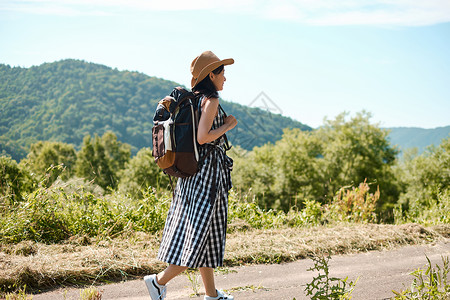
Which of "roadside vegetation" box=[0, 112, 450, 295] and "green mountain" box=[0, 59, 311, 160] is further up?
"green mountain" box=[0, 59, 311, 160]

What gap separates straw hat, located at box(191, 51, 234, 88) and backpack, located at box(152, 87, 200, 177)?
0.56ft

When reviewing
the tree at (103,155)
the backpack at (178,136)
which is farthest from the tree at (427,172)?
the backpack at (178,136)

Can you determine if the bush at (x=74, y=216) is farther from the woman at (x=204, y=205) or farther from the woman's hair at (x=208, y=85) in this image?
the woman's hair at (x=208, y=85)

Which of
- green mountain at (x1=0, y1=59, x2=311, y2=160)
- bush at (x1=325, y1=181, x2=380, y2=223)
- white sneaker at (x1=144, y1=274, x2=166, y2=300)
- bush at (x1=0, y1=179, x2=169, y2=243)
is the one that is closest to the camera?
white sneaker at (x1=144, y1=274, x2=166, y2=300)

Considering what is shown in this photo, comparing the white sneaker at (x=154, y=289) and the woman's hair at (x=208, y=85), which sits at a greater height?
the woman's hair at (x=208, y=85)

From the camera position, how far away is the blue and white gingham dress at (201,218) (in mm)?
2775

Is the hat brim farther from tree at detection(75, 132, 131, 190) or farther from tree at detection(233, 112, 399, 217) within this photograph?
tree at detection(75, 132, 131, 190)

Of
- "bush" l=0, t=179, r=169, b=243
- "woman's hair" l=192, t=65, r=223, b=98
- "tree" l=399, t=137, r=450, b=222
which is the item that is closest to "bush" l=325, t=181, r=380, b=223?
"bush" l=0, t=179, r=169, b=243

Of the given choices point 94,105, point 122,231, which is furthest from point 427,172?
point 94,105

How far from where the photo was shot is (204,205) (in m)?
2.81

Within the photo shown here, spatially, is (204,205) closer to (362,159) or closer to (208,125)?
(208,125)

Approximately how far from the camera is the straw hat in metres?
2.84

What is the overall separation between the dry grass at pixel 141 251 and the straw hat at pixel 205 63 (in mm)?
2031

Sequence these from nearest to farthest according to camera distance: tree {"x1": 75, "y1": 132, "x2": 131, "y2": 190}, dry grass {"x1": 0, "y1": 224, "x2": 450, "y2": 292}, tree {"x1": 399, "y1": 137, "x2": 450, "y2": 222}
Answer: dry grass {"x1": 0, "y1": 224, "x2": 450, "y2": 292} → tree {"x1": 399, "y1": 137, "x2": 450, "y2": 222} → tree {"x1": 75, "y1": 132, "x2": 131, "y2": 190}
